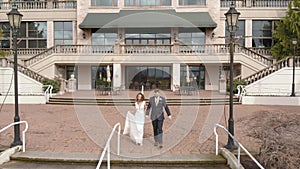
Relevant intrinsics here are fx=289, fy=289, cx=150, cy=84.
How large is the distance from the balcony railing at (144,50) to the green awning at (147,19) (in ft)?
6.07

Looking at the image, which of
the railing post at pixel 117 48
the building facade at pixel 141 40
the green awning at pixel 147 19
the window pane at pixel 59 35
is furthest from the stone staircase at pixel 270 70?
the window pane at pixel 59 35

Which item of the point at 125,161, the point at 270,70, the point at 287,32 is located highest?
the point at 287,32

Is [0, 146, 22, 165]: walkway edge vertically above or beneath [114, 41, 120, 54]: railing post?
beneath

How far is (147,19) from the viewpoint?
2517cm

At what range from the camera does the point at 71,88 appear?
2466cm

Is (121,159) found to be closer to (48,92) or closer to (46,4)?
(48,92)

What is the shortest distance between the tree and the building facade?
1.31 meters

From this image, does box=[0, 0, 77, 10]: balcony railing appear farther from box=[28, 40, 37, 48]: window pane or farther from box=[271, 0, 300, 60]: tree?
box=[271, 0, 300, 60]: tree

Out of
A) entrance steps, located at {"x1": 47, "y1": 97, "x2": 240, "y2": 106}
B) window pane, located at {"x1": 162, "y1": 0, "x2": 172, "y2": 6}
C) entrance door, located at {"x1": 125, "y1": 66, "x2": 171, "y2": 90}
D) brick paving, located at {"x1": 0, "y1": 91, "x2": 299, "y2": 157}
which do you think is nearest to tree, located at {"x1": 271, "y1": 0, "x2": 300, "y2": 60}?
entrance steps, located at {"x1": 47, "y1": 97, "x2": 240, "y2": 106}

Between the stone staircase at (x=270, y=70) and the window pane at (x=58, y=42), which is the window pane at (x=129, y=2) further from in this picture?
the stone staircase at (x=270, y=70)

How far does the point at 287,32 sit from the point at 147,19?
1175 centimetres

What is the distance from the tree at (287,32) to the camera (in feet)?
75.5

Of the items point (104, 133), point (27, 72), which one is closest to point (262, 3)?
point (27, 72)

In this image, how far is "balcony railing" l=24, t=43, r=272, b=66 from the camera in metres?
23.7
